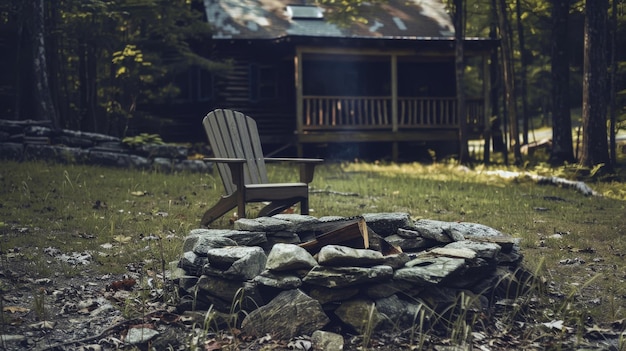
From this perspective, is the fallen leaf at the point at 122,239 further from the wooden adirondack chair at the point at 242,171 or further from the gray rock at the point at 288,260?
the gray rock at the point at 288,260

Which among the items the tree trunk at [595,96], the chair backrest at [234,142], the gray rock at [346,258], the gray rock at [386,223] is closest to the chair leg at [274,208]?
the chair backrest at [234,142]

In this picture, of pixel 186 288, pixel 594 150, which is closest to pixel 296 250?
pixel 186 288

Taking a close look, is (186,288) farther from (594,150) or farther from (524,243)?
(594,150)

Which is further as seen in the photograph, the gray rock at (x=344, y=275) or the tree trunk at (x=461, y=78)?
the tree trunk at (x=461, y=78)

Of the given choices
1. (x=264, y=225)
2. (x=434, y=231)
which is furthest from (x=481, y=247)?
(x=264, y=225)

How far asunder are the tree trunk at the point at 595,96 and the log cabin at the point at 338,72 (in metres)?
5.26

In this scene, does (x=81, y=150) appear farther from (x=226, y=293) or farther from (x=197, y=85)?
(x=226, y=293)

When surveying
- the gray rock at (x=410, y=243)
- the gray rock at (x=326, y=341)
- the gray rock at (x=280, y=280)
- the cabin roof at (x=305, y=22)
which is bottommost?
the gray rock at (x=326, y=341)

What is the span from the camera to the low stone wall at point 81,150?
468 inches

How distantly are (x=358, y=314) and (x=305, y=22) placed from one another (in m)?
16.5

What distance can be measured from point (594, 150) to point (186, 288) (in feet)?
33.5

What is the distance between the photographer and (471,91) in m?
32.0

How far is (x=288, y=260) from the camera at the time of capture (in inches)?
173

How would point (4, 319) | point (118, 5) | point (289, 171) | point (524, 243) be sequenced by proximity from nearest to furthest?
point (4, 319) < point (524, 243) < point (289, 171) < point (118, 5)
